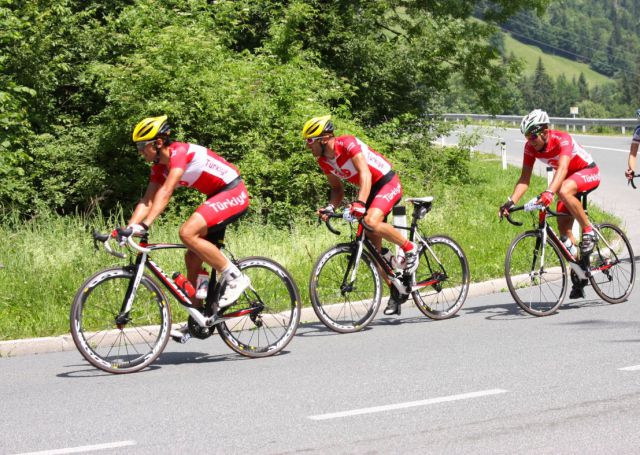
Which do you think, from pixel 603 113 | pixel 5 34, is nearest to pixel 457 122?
pixel 5 34

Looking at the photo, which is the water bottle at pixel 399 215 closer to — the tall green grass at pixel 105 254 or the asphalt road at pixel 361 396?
the tall green grass at pixel 105 254

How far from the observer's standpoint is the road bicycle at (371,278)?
9.20m

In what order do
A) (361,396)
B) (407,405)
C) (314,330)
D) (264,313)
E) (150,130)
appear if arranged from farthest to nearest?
(314,330)
(264,313)
(150,130)
(361,396)
(407,405)

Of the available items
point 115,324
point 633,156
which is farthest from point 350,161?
point 633,156

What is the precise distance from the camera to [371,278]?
30.9 ft

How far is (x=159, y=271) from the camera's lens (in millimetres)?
7871

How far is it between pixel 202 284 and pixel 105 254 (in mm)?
4129

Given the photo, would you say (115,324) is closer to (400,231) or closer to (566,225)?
Answer: (400,231)

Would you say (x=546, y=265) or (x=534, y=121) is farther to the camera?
(x=546, y=265)

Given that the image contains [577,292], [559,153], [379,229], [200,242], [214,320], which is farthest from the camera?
[577,292]

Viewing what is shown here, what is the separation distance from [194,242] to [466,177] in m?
17.4

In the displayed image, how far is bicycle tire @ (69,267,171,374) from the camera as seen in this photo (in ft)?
24.5

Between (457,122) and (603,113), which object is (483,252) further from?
(603,113)

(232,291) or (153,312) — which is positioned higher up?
(232,291)
